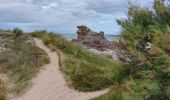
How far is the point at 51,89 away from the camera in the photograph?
1964 centimetres

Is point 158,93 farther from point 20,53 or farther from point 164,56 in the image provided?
point 20,53

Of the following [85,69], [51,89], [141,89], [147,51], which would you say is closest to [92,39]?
[85,69]

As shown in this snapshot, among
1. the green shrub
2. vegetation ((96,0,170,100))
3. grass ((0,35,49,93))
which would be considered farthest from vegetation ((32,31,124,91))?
the green shrub

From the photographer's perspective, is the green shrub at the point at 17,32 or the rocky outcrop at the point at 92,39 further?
the rocky outcrop at the point at 92,39

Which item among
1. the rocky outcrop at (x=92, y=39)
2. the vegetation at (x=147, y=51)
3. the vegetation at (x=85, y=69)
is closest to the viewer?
the vegetation at (x=147, y=51)

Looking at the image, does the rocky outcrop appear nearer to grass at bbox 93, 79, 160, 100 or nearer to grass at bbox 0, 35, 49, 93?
grass at bbox 0, 35, 49, 93

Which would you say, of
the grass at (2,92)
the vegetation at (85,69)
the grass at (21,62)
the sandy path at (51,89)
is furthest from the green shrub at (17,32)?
the grass at (2,92)

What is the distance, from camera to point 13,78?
22156mm

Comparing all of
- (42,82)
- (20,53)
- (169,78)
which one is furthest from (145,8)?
(20,53)

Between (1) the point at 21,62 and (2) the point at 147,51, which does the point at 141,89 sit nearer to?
(2) the point at 147,51

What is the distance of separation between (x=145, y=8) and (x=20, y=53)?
586 inches

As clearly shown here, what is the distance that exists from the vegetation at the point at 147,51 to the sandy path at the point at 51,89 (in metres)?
5.19

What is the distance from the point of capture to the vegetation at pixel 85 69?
19.2 meters

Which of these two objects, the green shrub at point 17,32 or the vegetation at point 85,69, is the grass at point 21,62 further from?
the green shrub at point 17,32
